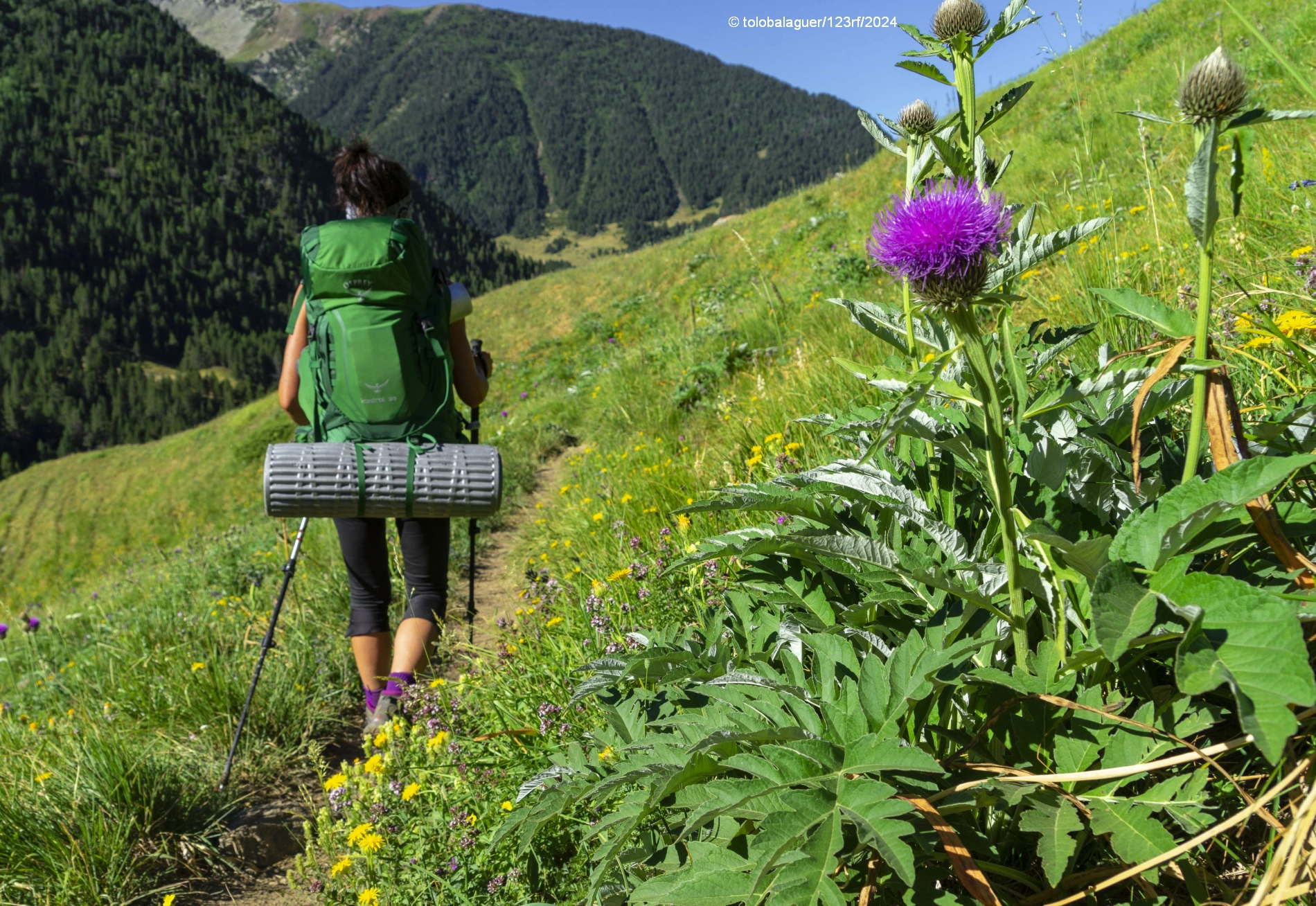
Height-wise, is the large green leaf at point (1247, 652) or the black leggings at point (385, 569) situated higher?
the large green leaf at point (1247, 652)

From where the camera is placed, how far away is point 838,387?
11.5ft

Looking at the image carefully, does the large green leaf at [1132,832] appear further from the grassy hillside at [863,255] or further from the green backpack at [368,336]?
the green backpack at [368,336]

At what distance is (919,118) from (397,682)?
2.80 m

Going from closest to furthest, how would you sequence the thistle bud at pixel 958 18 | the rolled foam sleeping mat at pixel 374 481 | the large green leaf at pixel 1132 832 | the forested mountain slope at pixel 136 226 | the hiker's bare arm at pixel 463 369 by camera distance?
the large green leaf at pixel 1132 832
the thistle bud at pixel 958 18
the rolled foam sleeping mat at pixel 374 481
the hiker's bare arm at pixel 463 369
the forested mountain slope at pixel 136 226

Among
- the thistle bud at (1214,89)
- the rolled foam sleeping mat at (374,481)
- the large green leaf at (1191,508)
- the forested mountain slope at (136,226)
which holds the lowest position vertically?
the rolled foam sleeping mat at (374,481)

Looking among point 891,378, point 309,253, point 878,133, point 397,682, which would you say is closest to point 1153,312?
point 891,378

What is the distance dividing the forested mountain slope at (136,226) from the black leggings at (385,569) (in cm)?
12355

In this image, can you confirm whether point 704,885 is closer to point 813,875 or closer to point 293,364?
point 813,875

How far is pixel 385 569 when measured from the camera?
347 cm

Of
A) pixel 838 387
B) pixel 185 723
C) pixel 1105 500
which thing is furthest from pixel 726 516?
pixel 185 723

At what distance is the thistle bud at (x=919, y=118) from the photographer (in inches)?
66.7

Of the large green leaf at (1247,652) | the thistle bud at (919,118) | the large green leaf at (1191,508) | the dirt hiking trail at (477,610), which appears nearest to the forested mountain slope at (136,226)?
the dirt hiking trail at (477,610)

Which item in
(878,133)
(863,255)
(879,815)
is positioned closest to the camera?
(879,815)

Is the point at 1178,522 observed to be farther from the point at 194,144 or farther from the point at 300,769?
the point at 194,144
